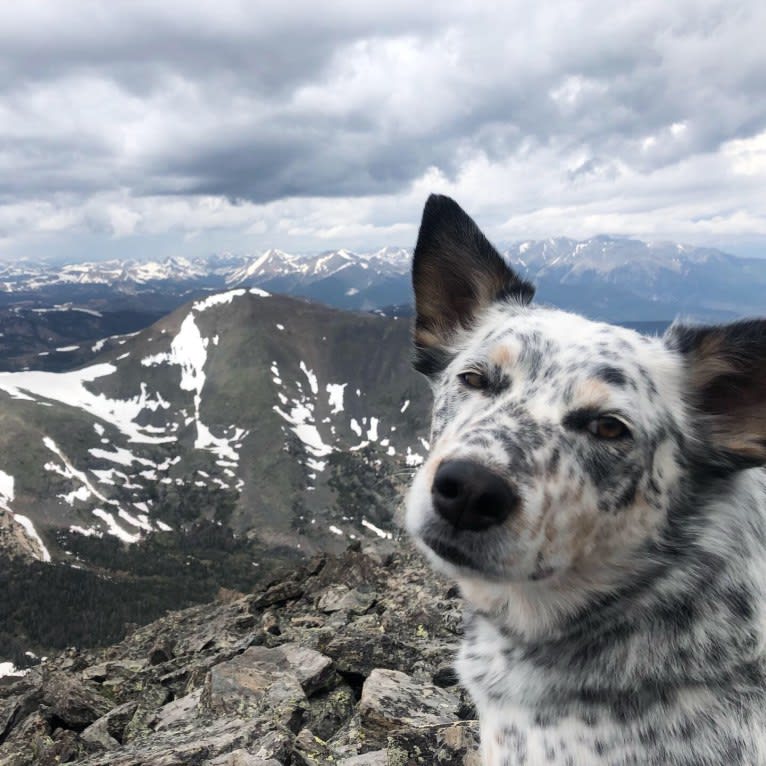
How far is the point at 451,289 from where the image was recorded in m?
7.76

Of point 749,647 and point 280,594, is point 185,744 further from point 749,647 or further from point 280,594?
point 280,594

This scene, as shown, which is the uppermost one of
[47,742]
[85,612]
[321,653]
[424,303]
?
[424,303]

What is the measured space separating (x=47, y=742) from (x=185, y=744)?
6.18 metres

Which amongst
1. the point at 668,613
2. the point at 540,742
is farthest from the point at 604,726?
the point at 668,613

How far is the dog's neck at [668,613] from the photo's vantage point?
5.00 m

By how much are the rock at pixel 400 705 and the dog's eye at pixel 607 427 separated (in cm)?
608

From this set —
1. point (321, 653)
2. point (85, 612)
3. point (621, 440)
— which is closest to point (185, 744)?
point (321, 653)

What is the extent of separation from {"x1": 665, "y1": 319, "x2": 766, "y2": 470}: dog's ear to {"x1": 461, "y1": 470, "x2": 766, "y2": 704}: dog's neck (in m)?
0.37

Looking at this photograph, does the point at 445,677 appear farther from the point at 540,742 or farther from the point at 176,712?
the point at 540,742

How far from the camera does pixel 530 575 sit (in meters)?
5.01

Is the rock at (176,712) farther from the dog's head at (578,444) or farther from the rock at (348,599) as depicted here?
the dog's head at (578,444)

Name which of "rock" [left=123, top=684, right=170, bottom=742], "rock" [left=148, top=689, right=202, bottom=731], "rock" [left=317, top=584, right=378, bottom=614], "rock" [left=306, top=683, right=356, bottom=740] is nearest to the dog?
"rock" [left=306, top=683, right=356, bottom=740]

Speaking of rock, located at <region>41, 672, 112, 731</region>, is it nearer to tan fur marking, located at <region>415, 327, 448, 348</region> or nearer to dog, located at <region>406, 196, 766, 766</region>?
dog, located at <region>406, 196, 766, 766</region>

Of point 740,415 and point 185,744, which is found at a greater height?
point 740,415
